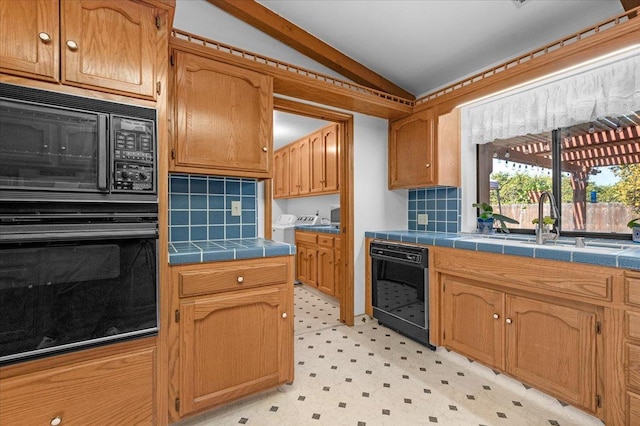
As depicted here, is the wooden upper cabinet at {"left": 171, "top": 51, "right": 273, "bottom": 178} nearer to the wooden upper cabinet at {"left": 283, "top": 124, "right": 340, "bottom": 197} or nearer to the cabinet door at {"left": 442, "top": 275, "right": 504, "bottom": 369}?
the wooden upper cabinet at {"left": 283, "top": 124, "right": 340, "bottom": 197}

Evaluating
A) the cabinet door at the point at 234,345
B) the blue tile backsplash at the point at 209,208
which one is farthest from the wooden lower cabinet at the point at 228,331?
the blue tile backsplash at the point at 209,208

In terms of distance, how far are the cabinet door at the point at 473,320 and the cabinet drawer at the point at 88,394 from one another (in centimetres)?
196

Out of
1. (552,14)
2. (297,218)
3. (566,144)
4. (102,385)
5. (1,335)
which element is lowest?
(102,385)

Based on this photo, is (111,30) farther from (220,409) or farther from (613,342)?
(613,342)

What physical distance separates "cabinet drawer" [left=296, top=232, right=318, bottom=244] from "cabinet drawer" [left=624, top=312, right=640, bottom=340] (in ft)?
9.54

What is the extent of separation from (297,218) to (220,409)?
3.44 m

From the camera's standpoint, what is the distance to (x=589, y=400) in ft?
5.05

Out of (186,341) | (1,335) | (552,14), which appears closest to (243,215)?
(186,341)

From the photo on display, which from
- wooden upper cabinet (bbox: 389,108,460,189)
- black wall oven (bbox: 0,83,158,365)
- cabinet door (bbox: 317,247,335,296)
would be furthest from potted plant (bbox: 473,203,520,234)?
black wall oven (bbox: 0,83,158,365)

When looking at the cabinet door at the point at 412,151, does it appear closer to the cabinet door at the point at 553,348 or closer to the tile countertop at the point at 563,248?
the tile countertop at the point at 563,248

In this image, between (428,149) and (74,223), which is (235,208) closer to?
(74,223)

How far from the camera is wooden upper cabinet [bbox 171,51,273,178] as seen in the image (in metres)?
1.77

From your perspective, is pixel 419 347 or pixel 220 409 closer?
pixel 220 409

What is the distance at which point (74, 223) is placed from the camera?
124 centimetres
